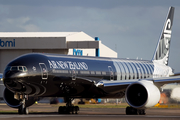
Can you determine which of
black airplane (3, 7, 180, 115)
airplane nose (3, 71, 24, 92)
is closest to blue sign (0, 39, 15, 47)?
black airplane (3, 7, 180, 115)

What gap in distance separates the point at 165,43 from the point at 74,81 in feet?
50.3

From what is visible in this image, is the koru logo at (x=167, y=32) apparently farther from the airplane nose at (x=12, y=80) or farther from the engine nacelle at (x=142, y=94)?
the airplane nose at (x=12, y=80)

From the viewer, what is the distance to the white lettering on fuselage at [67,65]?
27.9 metres

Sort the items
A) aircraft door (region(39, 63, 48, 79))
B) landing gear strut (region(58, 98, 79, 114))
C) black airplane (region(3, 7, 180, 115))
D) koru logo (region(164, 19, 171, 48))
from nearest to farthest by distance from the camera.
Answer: black airplane (region(3, 7, 180, 115)) → aircraft door (region(39, 63, 48, 79)) → landing gear strut (region(58, 98, 79, 114)) → koru logo (region(164, 19, 171, 48))

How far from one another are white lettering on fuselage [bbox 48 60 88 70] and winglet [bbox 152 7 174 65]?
461 inches

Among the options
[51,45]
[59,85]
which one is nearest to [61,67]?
[59,85]

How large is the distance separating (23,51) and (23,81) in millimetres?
39821

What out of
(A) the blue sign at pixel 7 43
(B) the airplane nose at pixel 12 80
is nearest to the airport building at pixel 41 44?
(A) the blue sign at pixel 7 43

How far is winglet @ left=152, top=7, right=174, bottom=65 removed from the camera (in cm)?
4000

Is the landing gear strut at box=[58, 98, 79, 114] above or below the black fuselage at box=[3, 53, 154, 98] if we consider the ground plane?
below

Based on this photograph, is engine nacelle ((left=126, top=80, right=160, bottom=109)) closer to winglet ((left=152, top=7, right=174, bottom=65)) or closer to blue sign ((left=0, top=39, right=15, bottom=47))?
winglet ((left=152, top=7, right=174, bottom=65))

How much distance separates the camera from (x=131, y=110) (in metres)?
31.1

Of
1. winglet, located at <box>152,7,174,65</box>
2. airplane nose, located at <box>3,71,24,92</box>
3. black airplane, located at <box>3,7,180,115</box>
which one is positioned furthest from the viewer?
winglet, located at <box>152,7,174,65</box>

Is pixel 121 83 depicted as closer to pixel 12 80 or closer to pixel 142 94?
pixel 142 94
